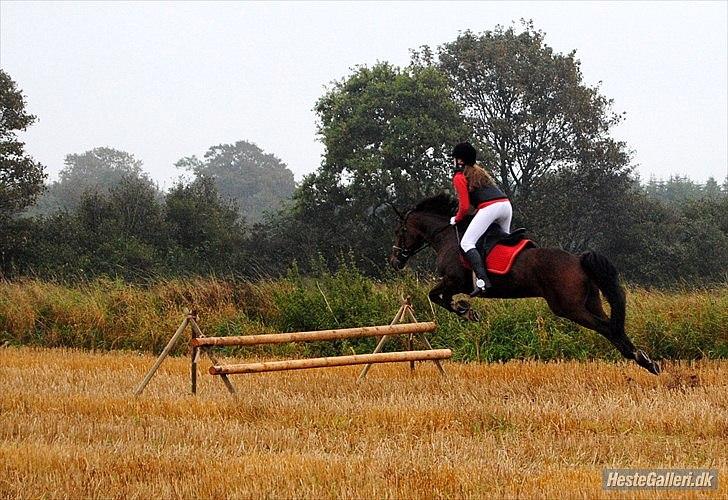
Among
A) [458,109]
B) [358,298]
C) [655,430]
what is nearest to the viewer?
[655,430]

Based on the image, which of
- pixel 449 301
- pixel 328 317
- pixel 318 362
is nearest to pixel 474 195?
pixel 449 301

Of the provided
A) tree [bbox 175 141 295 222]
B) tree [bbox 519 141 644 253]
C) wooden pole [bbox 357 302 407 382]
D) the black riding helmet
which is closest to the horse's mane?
the black riding helmet

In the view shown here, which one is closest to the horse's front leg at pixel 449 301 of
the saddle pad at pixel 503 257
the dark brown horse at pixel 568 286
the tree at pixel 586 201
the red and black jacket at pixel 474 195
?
the dark brown horse at pixel 568 286

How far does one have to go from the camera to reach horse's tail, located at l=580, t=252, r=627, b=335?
9.59 m

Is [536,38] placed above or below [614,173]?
above

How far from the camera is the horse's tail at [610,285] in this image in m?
9.59

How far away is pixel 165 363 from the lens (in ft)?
44.0

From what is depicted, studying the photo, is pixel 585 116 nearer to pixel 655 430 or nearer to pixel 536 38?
pixel 536 38

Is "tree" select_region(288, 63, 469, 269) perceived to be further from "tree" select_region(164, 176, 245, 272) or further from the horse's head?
the horse's head

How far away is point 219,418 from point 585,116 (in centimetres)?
3702

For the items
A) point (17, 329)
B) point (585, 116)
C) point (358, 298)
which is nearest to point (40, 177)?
point (17, 329)

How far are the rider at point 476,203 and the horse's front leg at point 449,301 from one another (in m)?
0.30

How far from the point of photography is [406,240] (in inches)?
453

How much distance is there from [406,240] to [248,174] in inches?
3523
